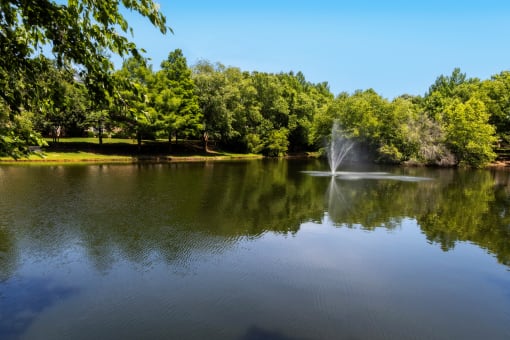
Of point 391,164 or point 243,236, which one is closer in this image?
point 243,236

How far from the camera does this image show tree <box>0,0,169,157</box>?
3748 mm

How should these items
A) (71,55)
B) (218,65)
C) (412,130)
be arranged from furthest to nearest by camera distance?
1. (218,65)
2. (412,130)
3. (71,55)

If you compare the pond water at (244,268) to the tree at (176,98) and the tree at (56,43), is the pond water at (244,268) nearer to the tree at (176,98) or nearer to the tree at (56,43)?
the tree at (56,43)

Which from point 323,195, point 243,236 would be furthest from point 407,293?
point 323,195

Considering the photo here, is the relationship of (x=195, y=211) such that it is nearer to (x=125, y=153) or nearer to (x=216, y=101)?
(x=125, y=153)

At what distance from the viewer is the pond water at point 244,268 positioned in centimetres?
692

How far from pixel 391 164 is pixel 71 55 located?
55890 millimetres

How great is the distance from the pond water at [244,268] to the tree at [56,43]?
4309mm

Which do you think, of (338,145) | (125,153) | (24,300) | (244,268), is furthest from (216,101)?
(24,300)

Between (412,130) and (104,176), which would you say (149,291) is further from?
(412,130)

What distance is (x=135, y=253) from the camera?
10.7 m

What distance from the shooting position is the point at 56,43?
12.7ft

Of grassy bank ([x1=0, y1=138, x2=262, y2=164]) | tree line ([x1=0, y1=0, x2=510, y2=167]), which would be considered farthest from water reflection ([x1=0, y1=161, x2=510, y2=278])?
grassy bank ([x1=0, y1=138, x2=262, y2=164])

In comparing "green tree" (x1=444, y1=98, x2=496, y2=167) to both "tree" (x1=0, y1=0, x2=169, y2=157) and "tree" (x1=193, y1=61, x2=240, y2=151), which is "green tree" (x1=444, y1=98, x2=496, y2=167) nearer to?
"tree" (x1=193, y1=61, x2=240, y2=151)
